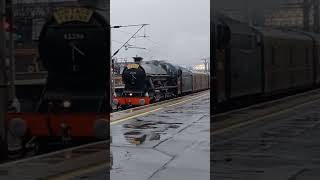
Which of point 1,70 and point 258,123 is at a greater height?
point 1,70

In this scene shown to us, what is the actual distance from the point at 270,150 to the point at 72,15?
9.62 feet

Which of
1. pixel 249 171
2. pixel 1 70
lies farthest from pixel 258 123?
pixel 1 70

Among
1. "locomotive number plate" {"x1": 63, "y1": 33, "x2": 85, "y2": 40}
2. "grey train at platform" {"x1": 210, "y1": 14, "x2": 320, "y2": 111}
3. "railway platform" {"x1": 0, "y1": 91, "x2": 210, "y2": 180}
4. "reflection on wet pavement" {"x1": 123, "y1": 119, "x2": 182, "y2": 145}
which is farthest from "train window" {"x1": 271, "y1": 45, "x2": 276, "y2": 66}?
"locomotive number plate" {"x1": 63, "y1": 33, "x2": 85, "y2": 40}

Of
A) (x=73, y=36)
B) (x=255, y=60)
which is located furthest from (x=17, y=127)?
(x=255, y=60)

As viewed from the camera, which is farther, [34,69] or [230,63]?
[230,63]

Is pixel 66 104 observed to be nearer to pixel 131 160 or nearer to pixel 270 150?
pixel 131 160

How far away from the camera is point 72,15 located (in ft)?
21.7

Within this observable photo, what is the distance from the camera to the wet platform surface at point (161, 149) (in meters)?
5.41

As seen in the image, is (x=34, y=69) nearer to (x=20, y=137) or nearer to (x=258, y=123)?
(x=20, y=137)

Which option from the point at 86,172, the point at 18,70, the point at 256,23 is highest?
the point at 256,23

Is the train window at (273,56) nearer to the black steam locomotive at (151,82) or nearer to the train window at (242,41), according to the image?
the train window at (242,41)

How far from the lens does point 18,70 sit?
6641 millimetres

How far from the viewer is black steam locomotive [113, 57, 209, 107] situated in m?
21.0

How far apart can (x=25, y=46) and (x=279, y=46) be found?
3.96 meters
